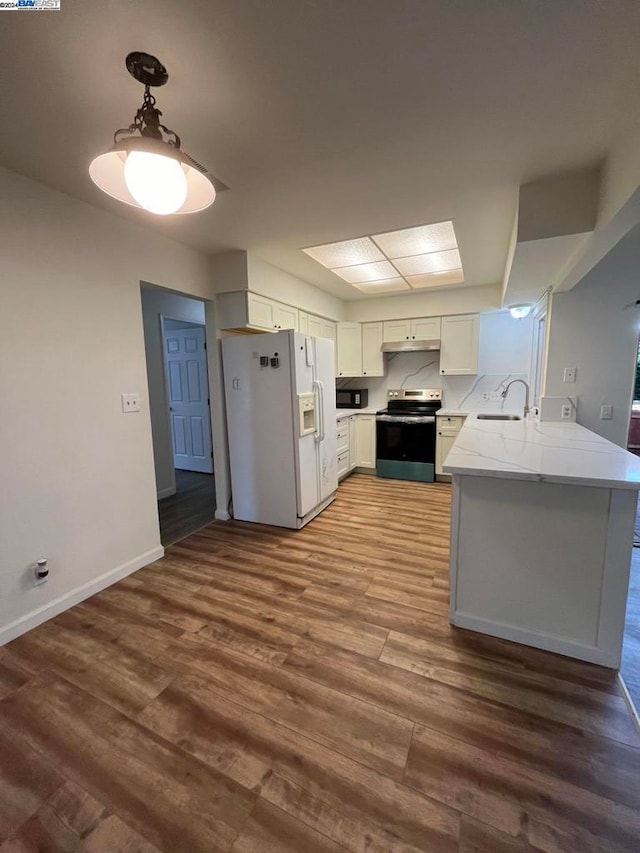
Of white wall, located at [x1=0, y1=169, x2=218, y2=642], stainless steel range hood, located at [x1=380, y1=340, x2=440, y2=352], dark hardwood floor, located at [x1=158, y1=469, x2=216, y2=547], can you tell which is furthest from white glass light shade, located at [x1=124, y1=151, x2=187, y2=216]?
stainless steel range hood, located at [x1=380, y1=340, x2=440, y2=352]

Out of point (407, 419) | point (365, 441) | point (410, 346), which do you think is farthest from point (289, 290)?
point (365, 441)

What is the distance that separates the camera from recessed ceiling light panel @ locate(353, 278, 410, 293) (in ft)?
13.1

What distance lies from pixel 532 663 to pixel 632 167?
88.1 inches

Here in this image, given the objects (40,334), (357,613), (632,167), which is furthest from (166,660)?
(632,167)

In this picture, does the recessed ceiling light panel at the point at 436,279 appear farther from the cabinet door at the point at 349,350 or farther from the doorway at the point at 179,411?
the doorway at the point at 179,411

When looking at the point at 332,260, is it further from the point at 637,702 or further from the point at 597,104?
the point at 637,702

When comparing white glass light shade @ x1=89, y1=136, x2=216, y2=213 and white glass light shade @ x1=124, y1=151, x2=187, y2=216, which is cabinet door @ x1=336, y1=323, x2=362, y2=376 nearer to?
white glass light shade @ x1=89, y1=136, x2=216, y2=213

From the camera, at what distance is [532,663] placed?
163 centimetres

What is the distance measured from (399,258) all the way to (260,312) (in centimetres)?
140

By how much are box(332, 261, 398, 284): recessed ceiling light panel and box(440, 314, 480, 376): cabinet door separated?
45.2 inches

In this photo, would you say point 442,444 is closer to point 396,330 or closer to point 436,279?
point 396,330

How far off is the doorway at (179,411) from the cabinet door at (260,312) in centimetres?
57

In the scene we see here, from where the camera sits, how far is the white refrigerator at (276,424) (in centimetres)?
299

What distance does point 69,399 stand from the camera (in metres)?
2.11
